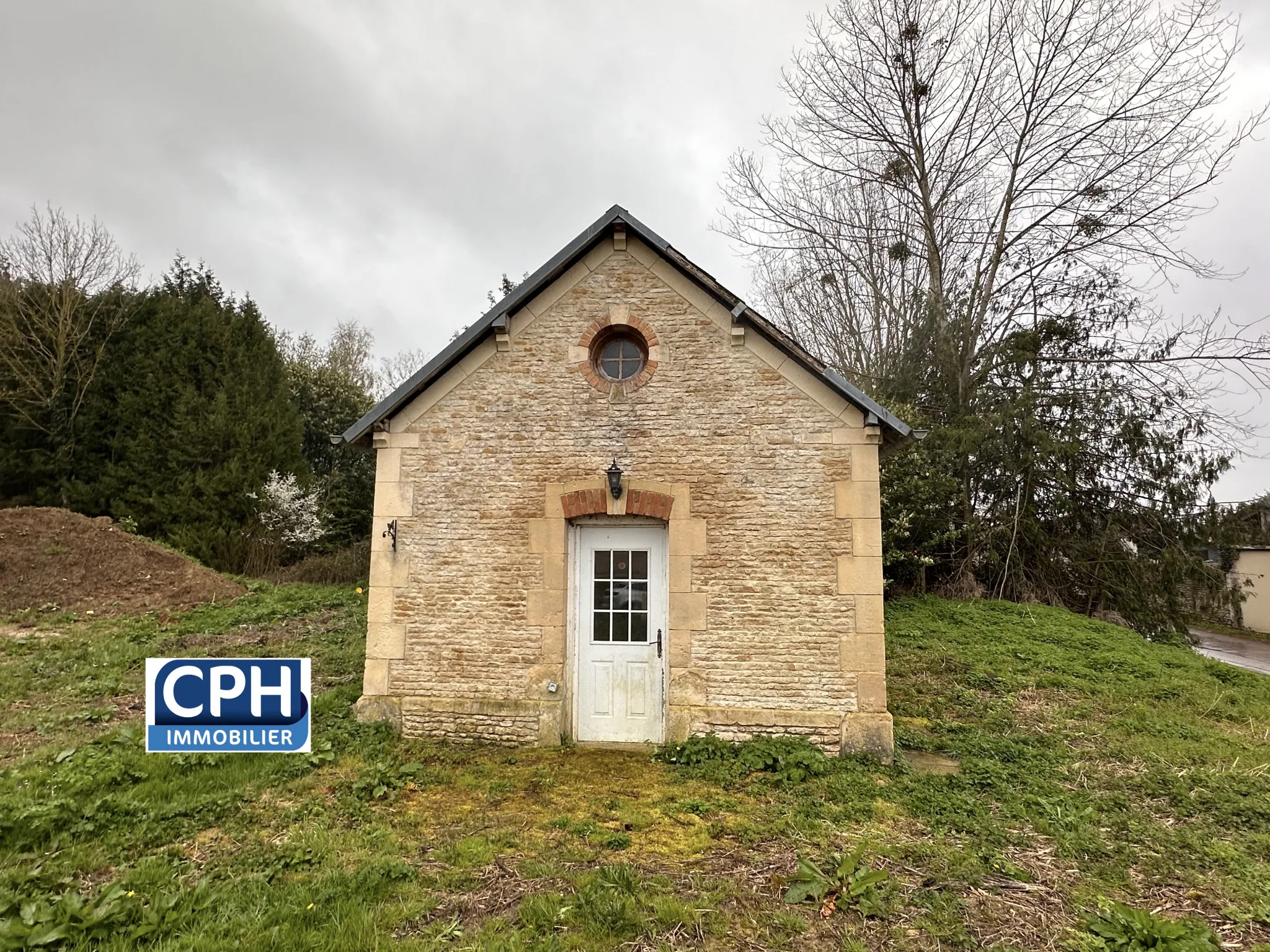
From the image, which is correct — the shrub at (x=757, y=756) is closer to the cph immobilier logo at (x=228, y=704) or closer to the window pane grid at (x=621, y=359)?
the cph immobilier logo at (x=228, y=704)

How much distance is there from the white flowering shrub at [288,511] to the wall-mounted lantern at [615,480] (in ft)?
48.4

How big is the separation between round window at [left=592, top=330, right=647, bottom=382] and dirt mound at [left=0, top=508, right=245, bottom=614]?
1116cm

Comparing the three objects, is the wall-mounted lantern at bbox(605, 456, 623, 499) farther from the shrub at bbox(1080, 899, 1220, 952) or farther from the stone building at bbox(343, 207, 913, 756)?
the shrub at bbox(1080, 899, 1220, 952)

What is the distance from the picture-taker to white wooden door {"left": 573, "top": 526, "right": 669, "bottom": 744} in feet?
22.1

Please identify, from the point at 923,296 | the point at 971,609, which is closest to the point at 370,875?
the point at 971,609

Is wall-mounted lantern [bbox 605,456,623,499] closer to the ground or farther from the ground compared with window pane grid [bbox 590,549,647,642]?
farther from the ground

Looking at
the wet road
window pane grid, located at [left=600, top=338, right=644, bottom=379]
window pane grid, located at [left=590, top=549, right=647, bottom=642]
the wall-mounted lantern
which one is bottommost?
the wet road

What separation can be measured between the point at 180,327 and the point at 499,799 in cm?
1951

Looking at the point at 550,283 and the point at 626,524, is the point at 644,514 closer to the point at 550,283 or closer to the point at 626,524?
the point at 626,524

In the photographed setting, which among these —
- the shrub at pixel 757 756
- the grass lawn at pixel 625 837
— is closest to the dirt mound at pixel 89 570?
the grass lawn at pixel 625 837

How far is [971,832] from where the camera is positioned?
16.2 feet

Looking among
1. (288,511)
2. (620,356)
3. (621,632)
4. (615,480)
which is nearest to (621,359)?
(620,356)

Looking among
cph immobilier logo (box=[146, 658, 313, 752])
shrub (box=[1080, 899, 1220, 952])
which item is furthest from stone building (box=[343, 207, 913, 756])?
shrub (box=[1080, 899, 1220, 952])

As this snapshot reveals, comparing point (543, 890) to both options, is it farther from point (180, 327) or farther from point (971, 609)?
point (180, 327)
